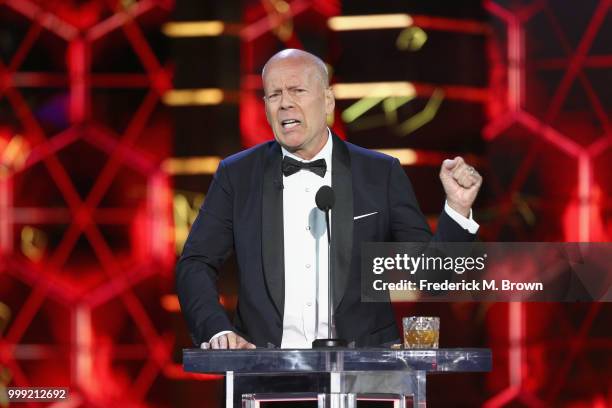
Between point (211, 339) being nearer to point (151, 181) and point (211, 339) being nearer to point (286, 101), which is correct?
point (286, 101)

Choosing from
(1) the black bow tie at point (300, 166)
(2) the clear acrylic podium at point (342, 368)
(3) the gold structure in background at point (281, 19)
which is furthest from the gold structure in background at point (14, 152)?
(2) the clear acrylic podium at point (342, 368)

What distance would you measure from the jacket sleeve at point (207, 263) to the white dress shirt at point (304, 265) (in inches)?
6.4

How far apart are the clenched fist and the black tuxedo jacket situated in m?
0.05

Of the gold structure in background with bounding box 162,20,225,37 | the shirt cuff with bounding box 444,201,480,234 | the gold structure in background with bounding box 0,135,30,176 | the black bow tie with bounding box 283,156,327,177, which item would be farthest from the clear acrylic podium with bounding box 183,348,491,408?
the gold structure in background with bounding box 0,135,30,176

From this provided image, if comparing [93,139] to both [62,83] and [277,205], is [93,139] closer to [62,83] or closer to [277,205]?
[62,83]

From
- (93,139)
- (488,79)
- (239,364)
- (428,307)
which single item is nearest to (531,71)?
(488,79)

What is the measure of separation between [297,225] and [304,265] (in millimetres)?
117

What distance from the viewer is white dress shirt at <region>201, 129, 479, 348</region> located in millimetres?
2898

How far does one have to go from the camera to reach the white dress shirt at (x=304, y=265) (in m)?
2.90

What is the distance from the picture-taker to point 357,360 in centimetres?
238

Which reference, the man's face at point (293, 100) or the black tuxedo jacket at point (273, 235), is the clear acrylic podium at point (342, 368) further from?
the man's face at point (293, 100)

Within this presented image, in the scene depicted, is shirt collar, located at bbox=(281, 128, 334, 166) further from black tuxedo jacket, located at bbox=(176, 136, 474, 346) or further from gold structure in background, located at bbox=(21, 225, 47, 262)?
gold structure in background, located at bbox=(21, 225, 47, 262)

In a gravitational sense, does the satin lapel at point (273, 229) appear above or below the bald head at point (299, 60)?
below

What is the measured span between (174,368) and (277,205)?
1.81m
